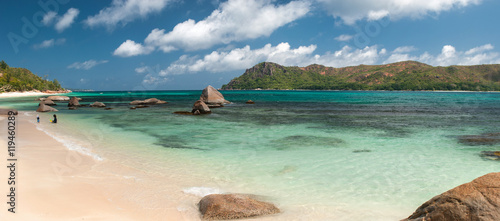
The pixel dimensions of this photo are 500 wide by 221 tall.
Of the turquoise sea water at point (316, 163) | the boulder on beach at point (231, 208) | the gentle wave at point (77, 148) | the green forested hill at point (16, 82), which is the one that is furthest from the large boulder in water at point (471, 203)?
the green forested hill at point (16, 82)

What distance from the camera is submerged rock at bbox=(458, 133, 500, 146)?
16219 millimetres

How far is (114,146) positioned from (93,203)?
8799mm

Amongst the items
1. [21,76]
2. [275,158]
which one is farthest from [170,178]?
[21,76]

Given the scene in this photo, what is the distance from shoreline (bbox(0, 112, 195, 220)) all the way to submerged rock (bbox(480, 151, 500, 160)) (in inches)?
566

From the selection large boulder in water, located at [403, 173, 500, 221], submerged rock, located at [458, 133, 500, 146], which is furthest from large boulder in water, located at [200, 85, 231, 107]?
large boulder in water, located at [403, 173, 500, 221]

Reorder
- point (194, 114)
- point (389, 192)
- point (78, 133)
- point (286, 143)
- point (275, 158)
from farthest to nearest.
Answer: point (194, 114)
point (78, 133)
point (286, 143)
point (275, 158)
point (389, 192)

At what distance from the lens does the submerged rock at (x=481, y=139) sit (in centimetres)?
1622

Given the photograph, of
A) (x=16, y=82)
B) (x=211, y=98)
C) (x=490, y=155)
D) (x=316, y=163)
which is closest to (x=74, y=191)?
(x=316, y=163)

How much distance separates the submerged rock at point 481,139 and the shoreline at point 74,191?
18085 mm

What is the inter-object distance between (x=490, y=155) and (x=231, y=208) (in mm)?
13869

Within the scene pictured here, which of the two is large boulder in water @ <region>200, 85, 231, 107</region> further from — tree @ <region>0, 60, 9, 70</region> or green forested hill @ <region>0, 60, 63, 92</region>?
tree @ <region>0, 60, 9, 70</region>

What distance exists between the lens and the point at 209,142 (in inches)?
656

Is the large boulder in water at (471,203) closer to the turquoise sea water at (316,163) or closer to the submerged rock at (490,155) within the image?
the turquoise sea water at (316,163)

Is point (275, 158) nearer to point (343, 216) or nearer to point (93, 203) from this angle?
point (343, 216)
